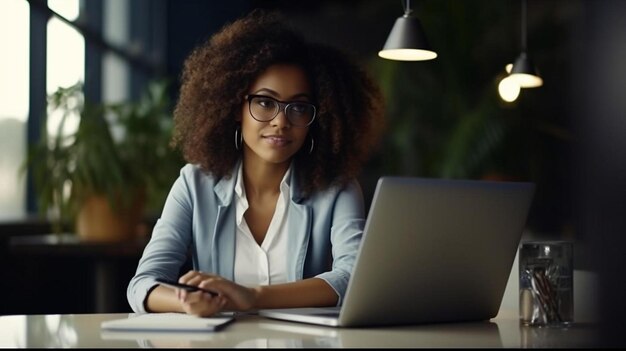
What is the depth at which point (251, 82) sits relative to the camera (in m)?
2.45

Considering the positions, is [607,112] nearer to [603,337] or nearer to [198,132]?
[603,337]

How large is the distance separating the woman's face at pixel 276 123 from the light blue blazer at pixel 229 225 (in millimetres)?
113

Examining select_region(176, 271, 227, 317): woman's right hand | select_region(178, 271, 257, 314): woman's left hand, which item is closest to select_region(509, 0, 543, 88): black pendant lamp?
select_region(178, 271, 257, 314): woman's left hand

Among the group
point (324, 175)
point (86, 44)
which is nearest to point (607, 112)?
point (324, 175)

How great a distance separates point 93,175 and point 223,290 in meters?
2.98

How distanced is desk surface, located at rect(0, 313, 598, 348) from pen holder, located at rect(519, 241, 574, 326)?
0.04 meters

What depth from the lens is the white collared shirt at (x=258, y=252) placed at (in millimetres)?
2348

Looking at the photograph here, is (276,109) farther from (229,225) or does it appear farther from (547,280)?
(547,280)

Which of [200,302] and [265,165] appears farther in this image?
[265,165]

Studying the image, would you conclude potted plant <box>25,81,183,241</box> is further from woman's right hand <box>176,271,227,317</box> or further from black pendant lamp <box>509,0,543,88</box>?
woman's right hand <box>176,271,227,317</box>

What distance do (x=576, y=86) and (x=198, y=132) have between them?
133cm

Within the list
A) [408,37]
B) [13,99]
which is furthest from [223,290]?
[13,99]

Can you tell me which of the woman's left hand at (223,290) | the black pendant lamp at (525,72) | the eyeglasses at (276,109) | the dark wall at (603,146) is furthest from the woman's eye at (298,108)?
the black pendant lamp at (525,72)

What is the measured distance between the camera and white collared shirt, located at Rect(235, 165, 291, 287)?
235 centimetres
